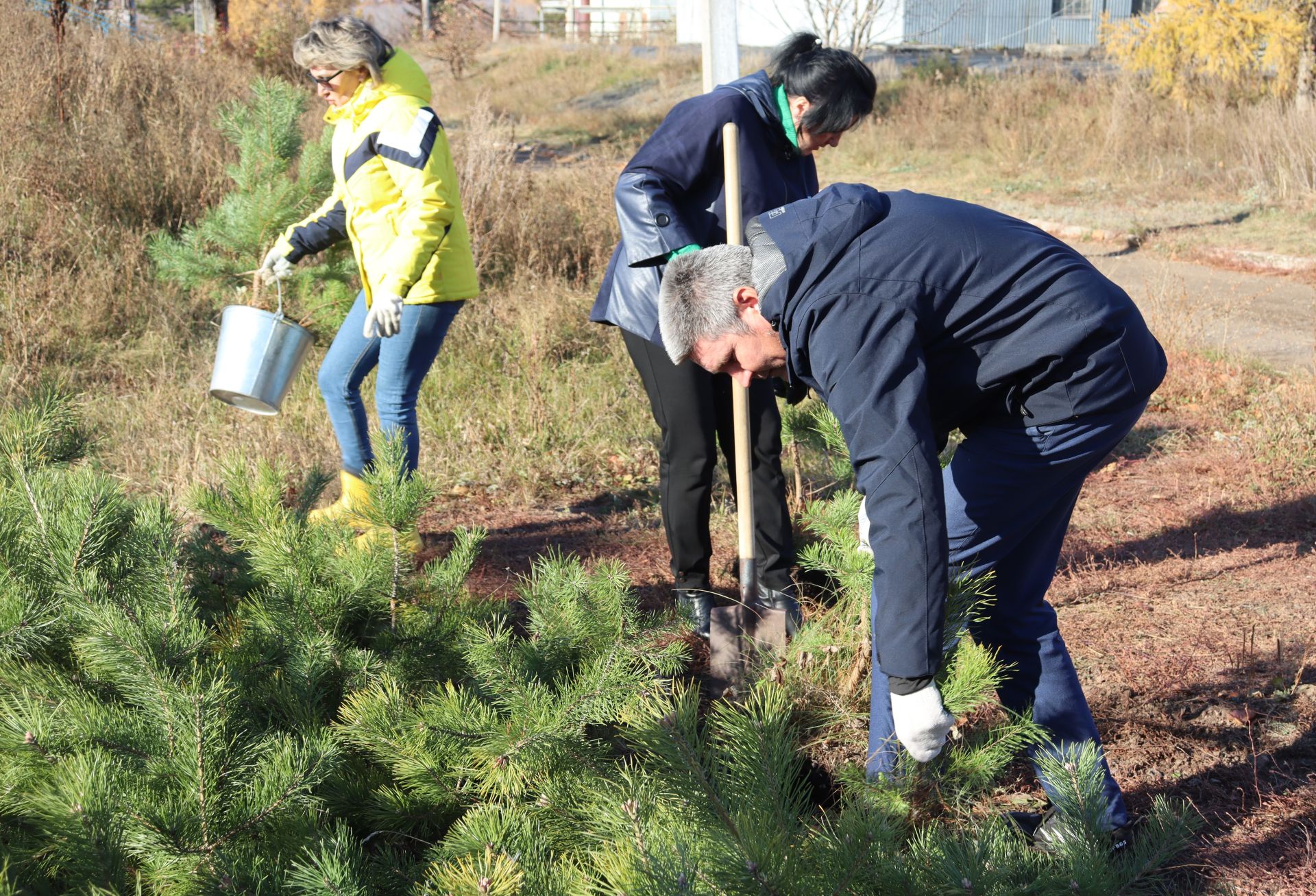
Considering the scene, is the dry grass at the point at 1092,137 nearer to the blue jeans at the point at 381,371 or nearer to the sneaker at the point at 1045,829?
the blue jeans at the point at 381,371

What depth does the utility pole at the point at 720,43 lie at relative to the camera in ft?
14.8

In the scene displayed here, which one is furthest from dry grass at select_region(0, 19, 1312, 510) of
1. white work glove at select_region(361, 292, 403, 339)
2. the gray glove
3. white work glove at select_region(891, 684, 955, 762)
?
white work glove at select_region(891, 684, 955, 762)

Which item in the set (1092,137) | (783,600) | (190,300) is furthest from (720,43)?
(1092,137)

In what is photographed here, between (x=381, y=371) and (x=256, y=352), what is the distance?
17.5 inches

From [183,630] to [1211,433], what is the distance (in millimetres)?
4911

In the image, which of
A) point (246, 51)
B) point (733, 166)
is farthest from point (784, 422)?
point (246, 51)

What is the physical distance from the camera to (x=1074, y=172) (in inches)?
494

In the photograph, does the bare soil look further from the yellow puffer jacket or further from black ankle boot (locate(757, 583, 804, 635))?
the yellow puffer jacket

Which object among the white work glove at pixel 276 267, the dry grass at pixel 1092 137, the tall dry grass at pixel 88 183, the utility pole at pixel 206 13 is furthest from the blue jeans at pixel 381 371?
the utility pole at pixel 206 13

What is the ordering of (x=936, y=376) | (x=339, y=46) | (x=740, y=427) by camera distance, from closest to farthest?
(x=936, y=376) < (x=740, y=427) < (x=339, y=46)

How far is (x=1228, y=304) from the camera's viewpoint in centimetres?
638

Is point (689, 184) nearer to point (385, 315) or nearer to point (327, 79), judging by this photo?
point (385, 315)

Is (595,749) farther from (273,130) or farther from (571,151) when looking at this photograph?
(571,151)

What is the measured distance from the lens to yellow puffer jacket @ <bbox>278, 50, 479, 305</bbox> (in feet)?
11.4
